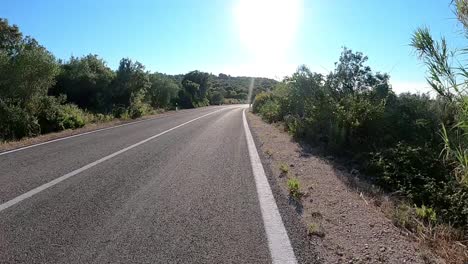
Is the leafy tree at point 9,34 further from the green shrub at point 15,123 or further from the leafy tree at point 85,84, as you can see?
the green shrub at point 15,123

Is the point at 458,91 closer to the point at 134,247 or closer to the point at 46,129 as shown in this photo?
the point at 134,247

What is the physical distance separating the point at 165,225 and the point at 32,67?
17.8 meters

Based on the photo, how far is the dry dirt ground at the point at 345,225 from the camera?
363 centimetres

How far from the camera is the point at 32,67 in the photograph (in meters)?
19.1

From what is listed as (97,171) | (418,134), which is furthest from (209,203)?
(418,134)

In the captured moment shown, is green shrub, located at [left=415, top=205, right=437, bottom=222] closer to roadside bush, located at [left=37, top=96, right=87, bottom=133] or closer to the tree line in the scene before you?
the tree line

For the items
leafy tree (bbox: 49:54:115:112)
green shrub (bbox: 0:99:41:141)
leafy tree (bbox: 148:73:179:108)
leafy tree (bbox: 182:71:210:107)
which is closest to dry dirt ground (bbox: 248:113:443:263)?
green shrub (bbox: 0:99:41:141)

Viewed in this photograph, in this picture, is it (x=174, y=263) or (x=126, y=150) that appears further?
(x=126, y=150)

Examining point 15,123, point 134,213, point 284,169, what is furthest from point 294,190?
point 15,123

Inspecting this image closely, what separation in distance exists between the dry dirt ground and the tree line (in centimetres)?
1285

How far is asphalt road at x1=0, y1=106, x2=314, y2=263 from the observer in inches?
141

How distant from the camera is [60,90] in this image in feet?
97.1

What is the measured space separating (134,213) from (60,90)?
27.9 m

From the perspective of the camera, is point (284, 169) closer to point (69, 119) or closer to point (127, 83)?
point (69, 119)
